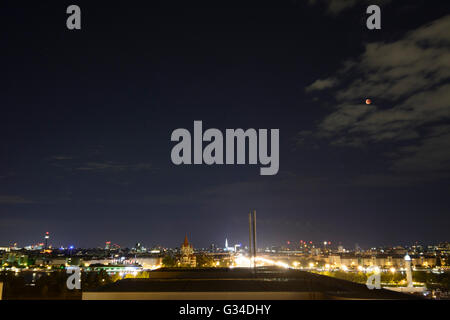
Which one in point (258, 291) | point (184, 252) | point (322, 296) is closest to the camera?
point (322, 296)

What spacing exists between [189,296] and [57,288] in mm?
59626

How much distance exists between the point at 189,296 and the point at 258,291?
128 inches

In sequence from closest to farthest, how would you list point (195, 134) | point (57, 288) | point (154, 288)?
point (154, 288) → point (195, 134) → point (57, 288)

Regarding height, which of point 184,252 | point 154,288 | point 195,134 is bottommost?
point 184,252
